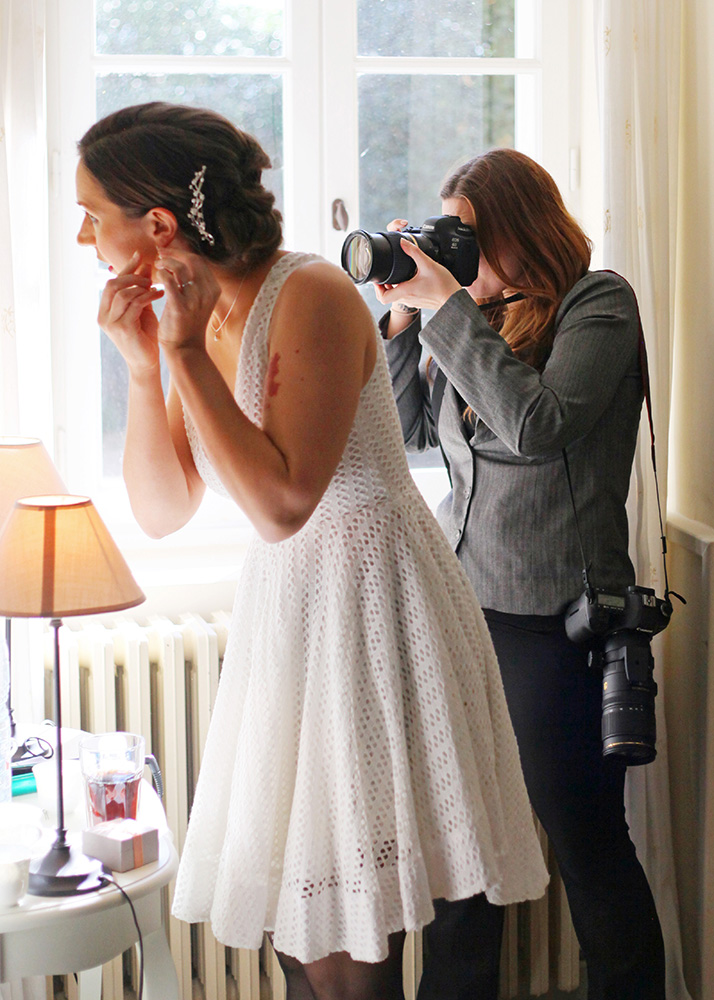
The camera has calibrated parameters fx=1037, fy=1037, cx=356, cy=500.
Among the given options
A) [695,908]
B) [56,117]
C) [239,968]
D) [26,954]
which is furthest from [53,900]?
[56,117]

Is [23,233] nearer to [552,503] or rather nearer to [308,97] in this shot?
[308,97]

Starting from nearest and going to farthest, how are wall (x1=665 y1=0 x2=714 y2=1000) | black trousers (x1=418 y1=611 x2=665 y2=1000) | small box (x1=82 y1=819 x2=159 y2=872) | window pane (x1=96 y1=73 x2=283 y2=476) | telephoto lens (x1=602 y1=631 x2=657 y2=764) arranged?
small box (x1=82 y1=819 x2=159 y2=872)
telephoto lens (x1=602 y1=631 x2=657 y2=764)
black trousers (x1=418 y1=611 x2=665 y2=1000)
wall (x1=665 y1=0 x2=714 y2=1000)
window pane (x1=96 y1=73 x2=283 y2=476)

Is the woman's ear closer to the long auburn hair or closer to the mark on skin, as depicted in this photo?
the mark on skin

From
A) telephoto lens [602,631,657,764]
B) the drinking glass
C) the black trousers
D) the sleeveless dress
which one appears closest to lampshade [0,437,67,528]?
the drinking glass

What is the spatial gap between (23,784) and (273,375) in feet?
2.45

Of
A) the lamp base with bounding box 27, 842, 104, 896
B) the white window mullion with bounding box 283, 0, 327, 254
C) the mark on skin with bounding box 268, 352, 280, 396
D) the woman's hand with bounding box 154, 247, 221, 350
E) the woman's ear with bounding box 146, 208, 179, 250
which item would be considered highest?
the white window mullion with bounding box 283, 0, 327, 254

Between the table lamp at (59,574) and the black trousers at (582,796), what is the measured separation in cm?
56

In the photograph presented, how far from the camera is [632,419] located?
55.1 inches

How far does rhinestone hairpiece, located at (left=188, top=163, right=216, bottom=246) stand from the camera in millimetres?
957

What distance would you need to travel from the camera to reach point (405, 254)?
54.6 inches

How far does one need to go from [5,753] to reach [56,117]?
116 centimetres

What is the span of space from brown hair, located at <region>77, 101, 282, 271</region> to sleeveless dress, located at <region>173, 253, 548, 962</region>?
0.22ft

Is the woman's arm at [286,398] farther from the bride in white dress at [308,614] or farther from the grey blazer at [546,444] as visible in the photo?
the grey blazer at [546,444]

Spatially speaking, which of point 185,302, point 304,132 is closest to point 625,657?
point 185,302
